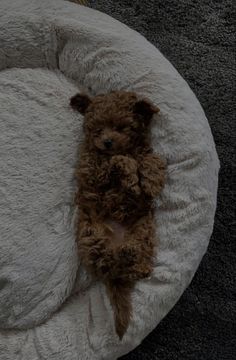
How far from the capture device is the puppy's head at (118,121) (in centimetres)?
108

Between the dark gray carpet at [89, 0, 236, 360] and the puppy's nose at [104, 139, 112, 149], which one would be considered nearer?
the puppy's nose at [104, 139, 112, 149]

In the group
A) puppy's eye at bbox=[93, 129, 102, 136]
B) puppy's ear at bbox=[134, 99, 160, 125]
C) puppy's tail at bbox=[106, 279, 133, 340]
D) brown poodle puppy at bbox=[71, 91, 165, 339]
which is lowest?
puppy's tail at bbox=[106, 279, 133, 340]

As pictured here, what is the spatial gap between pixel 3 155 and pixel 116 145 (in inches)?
10.4

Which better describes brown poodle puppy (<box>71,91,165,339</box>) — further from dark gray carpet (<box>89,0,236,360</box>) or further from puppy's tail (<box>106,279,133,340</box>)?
dark gray carpet (<box>89,0,236,360</box>)

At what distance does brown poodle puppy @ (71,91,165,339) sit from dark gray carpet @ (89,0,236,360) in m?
0.32

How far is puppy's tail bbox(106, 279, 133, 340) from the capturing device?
1062 millimetres

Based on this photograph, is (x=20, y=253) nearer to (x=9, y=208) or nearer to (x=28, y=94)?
(x=9, y=208)

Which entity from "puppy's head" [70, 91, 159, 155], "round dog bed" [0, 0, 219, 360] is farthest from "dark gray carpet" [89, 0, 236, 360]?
"puppy's head" [70, 91, 159, 155]

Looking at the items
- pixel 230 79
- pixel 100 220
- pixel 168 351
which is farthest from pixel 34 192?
pixel 230 79

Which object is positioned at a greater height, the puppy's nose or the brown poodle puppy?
the puppy's nose

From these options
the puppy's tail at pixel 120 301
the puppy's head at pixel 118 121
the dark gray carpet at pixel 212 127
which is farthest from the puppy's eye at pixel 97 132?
the dark gray carpet at pixel 212 127

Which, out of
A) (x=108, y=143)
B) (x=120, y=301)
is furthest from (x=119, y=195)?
(x=120, y=301)

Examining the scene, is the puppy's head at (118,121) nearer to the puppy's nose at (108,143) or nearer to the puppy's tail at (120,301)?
the puppy's nose at (108,143)

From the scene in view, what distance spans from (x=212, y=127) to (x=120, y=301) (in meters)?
Result: 0.58
